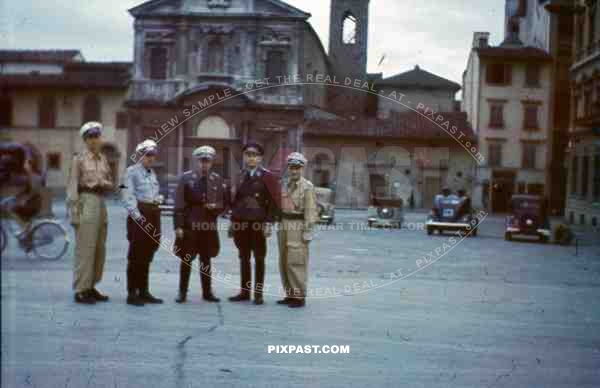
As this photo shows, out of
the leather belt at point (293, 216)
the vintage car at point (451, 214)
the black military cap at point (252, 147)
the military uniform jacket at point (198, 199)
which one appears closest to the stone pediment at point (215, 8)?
the black military cap at point (252, 147)

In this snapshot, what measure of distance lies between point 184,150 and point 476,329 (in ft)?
17.0

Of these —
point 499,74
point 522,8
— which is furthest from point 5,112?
point 499,74

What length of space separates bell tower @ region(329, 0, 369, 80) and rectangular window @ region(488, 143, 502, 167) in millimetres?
1810

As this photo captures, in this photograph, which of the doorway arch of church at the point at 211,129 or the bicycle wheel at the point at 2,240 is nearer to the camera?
the bicycle wheel at the point at 2,240

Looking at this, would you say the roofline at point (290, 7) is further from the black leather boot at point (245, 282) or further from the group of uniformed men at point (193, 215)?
the black leather boot at point (245, 282)

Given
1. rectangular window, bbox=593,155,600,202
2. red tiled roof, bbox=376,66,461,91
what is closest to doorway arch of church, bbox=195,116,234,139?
red tiled roof, bbox=376,66,461,91

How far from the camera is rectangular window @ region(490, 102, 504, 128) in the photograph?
5.93 meters

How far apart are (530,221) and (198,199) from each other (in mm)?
5248

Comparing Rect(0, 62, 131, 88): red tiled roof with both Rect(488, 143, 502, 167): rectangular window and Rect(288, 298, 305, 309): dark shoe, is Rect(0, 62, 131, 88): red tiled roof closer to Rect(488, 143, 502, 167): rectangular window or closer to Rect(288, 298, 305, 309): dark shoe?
Rect(288, 298, 305, 309): dark shoe

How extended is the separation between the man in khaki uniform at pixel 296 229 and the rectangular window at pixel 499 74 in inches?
69.4

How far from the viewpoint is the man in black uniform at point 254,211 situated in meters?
5.52

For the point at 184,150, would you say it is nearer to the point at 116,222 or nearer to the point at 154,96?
the point at 154,96

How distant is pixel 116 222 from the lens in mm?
16562

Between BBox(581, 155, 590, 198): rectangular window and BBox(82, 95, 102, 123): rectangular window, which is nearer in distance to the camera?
BBox(581, 155, 590, 198): rectangular window
